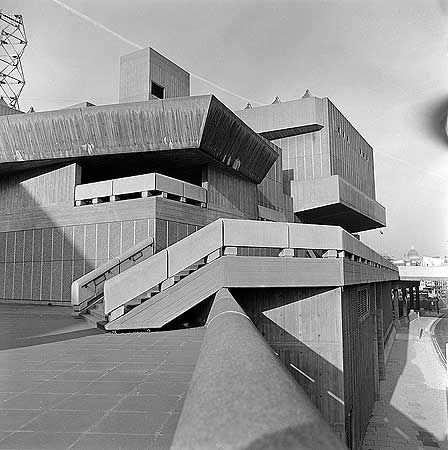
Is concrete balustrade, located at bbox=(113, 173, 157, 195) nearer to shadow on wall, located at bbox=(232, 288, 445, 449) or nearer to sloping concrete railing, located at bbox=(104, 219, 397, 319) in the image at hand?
sloping concrete railing, located at bbox=(104, 219, 397, 319)

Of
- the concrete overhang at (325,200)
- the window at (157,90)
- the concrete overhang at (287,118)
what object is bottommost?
the concrete overhang at (325,200)

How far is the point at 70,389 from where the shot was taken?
391 centimetres

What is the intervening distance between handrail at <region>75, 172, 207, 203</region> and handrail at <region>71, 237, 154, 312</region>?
6.09 ft

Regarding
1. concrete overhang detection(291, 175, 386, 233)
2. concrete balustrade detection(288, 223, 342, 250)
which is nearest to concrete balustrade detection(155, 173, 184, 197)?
concrete balustrade detection(288, 223, 342, 250)

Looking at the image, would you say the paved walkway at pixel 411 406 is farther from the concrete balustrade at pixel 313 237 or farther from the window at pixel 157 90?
the window at pixel 157 90

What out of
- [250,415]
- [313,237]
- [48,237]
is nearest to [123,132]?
[48,237]

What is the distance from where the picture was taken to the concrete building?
8594mm

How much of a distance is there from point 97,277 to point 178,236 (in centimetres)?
411

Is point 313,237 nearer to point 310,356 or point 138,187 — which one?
point 310,356

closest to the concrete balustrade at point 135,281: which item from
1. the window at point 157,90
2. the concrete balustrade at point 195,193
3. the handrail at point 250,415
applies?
the concrete balustrade at point 195,193

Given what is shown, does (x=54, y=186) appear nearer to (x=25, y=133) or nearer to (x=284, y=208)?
(x=25, y=133)

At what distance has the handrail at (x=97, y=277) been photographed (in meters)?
10.8

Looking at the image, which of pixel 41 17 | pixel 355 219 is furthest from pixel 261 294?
pixel 355 219

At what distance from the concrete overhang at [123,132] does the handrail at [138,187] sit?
1.36m
